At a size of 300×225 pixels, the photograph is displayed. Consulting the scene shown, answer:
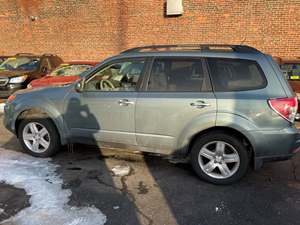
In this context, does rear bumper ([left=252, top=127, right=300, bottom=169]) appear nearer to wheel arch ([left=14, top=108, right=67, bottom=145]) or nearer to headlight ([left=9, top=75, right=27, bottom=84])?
wheel arch ([left=14, top=108, right=67, bottom=145])

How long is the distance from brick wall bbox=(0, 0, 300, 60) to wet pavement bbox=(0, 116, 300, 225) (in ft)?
24.8

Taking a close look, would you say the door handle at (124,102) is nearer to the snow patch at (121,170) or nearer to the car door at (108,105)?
the car door at (108,105)

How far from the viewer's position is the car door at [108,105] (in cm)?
370

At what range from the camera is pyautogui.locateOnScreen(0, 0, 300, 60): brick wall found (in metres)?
10.3

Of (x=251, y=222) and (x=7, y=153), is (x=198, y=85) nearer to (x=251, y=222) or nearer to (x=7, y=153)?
(x=251, y=222)

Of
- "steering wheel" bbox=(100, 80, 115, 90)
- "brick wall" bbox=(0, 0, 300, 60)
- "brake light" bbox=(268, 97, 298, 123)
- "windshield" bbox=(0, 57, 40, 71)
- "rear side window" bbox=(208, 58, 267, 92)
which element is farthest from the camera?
"brick wall" bbox=(0, 0, 300, 60)

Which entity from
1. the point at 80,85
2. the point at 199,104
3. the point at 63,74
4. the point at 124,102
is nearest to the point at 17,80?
the point at 63,74

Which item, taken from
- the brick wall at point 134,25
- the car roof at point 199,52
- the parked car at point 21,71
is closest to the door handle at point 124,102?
the car roof at point 199,52

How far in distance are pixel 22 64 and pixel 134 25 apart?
5388mm

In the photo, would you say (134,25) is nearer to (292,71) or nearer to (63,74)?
(63,74)

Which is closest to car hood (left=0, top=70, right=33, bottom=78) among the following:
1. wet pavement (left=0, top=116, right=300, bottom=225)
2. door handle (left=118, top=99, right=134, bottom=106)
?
wet pavement (left=0, top=116, right=300, bottom=225)

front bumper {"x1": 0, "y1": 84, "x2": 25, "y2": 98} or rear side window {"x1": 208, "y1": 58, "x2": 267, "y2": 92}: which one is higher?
rear side window {"x1": 208, "y1": 58, "x2": 267, "y2": 92}

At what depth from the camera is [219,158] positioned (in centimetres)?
348

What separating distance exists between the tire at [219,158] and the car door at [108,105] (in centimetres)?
92
